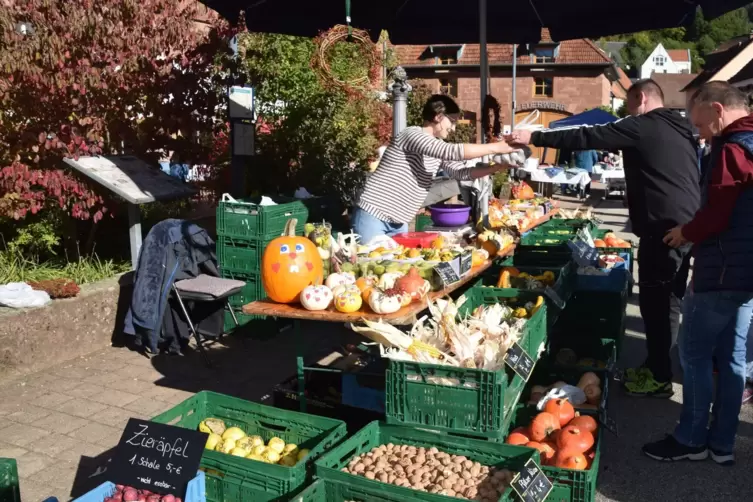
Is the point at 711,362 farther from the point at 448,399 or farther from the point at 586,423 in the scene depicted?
the point at 448,399

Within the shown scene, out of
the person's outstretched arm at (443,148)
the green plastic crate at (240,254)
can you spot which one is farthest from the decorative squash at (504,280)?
the green plastic crate at (240,254)

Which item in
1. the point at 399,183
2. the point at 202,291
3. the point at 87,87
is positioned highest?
the point at 87,87

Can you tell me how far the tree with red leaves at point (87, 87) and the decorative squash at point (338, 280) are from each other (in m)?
3.24

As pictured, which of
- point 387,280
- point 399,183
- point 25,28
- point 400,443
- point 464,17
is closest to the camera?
point 400,443

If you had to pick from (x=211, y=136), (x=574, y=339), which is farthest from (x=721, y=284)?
(x=211, y=136)

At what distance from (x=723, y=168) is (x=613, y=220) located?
13.0 meters

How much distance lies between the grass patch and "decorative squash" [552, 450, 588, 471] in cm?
460

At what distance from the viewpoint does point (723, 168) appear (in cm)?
386

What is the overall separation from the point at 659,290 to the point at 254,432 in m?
3.09

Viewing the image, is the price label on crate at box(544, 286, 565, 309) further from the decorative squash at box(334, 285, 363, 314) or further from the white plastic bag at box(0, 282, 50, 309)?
Result: the white plastic bag at box(0, 282, 50, 309)

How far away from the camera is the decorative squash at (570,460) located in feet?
11.9

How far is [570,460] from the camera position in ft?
12.0

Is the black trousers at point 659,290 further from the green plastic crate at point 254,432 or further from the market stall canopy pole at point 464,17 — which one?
the green plastic crate at point 254,432

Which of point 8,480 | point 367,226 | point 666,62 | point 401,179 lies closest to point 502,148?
point 401,179
